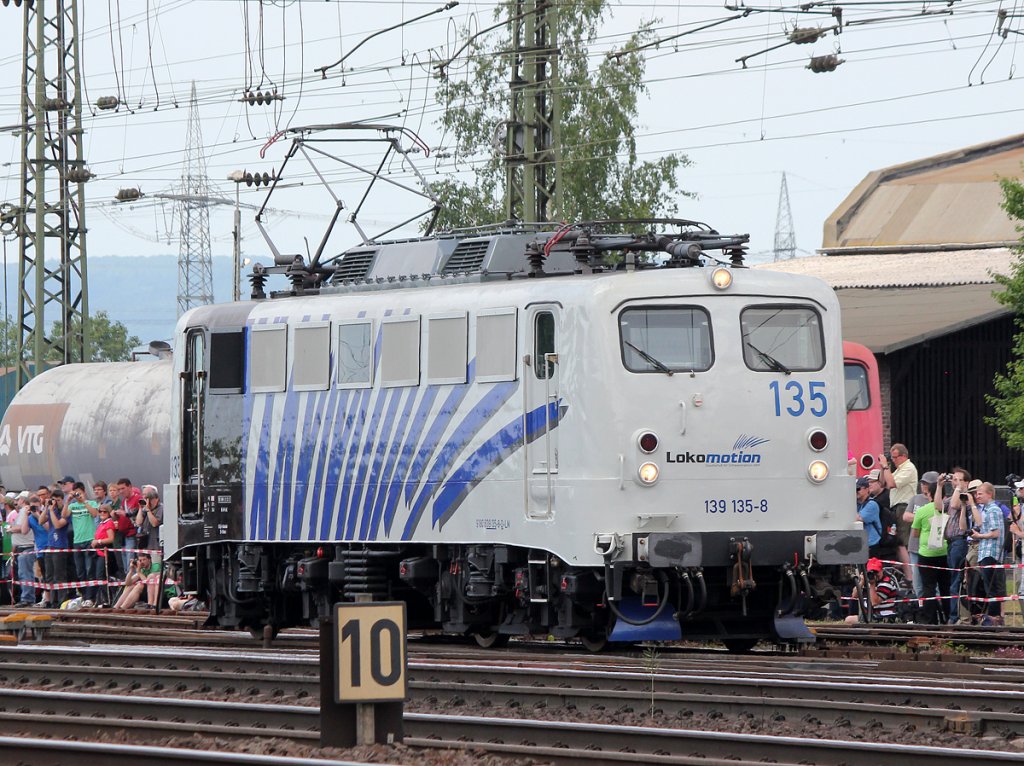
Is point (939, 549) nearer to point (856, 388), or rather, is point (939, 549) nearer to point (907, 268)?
point (856, 388)

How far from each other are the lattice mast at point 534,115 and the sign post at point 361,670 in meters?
18.9

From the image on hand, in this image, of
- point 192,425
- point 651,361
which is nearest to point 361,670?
point 651,361

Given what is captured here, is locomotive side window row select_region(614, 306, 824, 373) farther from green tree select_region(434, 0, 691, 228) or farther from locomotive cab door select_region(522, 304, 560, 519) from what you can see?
green tree select_region(434, 0, 691, 228)

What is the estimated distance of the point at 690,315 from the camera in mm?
16016

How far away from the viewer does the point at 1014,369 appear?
1439 inches

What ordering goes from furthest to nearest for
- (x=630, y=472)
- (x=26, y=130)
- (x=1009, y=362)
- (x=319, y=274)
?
(x=26, y=130)
(x=1009, y=362)
(x=319, y=274)
(x=630, y=472)

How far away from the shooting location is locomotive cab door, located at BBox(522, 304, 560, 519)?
15.9m

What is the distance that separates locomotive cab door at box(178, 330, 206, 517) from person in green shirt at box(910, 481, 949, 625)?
7.65 m

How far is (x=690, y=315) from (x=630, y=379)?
0.82 m

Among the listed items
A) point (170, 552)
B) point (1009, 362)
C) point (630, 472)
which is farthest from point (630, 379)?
point (1009, 362)

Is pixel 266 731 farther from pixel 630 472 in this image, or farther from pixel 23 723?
pixel 630 472

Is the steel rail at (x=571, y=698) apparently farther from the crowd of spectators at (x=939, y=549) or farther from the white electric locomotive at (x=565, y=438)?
the crowd of spectators at (x=939, y=549)

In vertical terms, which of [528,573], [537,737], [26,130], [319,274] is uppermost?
[26,130]

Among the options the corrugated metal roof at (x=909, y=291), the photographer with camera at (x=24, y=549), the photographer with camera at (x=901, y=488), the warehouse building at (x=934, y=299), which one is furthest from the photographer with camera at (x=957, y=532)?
the warehouse building at (x=934, y=299)
